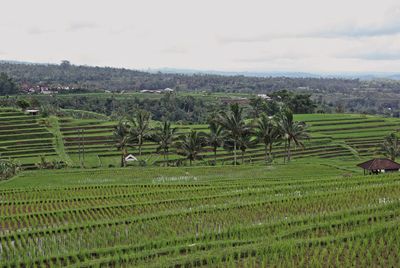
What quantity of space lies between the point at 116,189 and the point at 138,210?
4680 mm

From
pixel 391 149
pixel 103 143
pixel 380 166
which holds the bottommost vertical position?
pixel 103 143

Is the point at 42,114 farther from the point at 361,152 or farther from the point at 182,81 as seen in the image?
the point at 182,81

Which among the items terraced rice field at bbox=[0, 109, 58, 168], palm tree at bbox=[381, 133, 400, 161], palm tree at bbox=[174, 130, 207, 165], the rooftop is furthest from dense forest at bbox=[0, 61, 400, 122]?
the rooftop

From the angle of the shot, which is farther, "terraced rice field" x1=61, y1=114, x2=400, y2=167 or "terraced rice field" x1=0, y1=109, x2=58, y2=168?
"terraced rice field" x1=61, y1=114, x2=400, y2=167

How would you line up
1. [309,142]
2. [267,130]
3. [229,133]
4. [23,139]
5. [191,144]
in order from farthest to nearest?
[309,142] → [23,139] → [191,144] → [229,133] → [267,130]

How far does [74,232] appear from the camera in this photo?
497 inches

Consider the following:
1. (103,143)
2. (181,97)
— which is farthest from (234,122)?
(181,97)

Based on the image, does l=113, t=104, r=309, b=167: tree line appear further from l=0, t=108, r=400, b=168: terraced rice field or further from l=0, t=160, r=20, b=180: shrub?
l=0, t=160, r=20, b=180: shrub

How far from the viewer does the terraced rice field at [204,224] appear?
9.59 metres

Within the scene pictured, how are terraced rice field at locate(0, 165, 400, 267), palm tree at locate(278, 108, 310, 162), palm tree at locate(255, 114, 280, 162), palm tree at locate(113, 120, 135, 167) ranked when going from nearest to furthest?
terraced rice field at locate(0, 165, 400, 267), palm tree at locate(278, 108, 310, 162), palm tree at locate(255, 114, 280, 162), palm tree at locate(113, 120, 135, 167)

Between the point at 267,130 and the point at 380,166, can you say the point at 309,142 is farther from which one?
the point at 380,166

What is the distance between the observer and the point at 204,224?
42.5 feet

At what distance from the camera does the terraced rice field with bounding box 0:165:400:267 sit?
9.59 m

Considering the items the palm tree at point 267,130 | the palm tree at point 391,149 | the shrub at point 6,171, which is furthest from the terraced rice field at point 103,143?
the shrub at point 6,171
